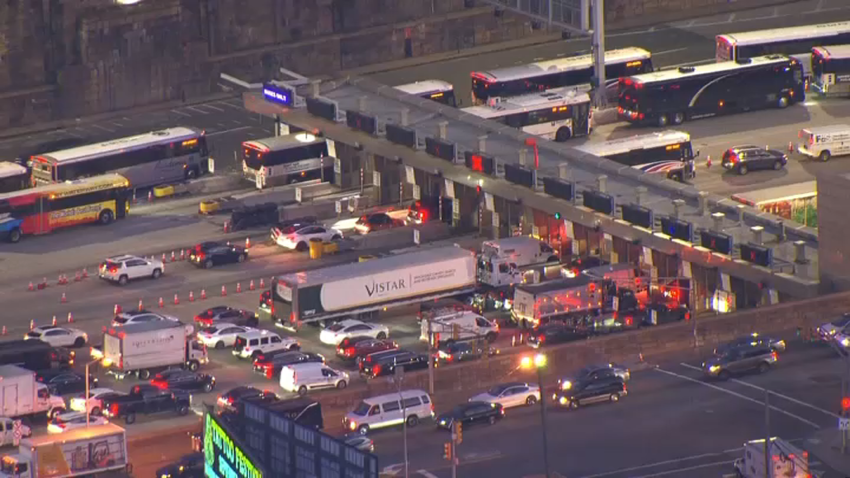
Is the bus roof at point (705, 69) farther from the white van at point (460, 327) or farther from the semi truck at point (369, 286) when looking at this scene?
the white van at point (460, 327)

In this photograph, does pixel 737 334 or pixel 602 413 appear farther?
pixel 737 334

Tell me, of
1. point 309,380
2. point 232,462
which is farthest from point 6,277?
point 232,462

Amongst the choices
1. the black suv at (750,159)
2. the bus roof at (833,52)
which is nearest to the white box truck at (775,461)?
the black suv at (750,159)

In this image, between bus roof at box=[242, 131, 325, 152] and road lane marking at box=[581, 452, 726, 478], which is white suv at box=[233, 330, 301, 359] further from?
bus roof at box=[242, 131, 325, 152]

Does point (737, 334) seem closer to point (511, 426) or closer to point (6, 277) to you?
point (511, 426)

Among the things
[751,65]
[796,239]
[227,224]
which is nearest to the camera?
[796,239]

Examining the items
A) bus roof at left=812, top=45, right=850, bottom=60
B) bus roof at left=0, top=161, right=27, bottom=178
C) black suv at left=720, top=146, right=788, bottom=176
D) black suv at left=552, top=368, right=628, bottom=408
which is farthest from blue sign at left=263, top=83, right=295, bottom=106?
black suv at left=552, top=368, right=628, bottom=408

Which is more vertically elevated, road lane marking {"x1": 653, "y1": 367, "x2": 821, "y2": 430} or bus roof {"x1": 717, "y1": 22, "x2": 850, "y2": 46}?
bus roof {"x1": 717, "y1": 22, "x2": 850, "y2": 46}
